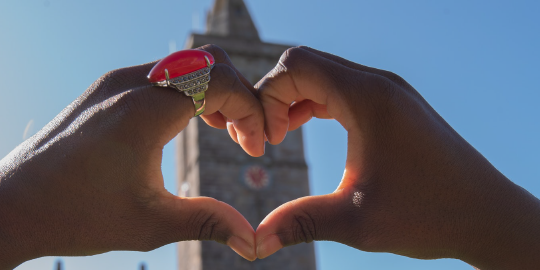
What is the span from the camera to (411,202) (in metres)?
2.34

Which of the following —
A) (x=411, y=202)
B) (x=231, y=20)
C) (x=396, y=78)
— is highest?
(x=231, y=20)

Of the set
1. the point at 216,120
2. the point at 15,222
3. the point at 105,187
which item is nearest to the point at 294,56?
the point at 216,120

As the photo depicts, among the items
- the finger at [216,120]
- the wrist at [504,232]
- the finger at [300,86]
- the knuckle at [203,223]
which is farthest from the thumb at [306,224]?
the finger at [216,120]

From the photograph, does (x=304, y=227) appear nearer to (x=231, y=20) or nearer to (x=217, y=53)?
(x=217, y=53)

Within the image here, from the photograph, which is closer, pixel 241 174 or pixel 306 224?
pixel 306 224

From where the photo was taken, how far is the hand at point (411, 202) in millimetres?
2326

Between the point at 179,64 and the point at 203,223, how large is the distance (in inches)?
21.9

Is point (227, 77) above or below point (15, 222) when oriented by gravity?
above

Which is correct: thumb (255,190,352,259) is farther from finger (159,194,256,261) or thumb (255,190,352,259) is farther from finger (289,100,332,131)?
finger (289,100,332,131)

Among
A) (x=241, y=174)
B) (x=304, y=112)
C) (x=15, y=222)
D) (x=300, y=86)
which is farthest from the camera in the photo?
(x=241, y=174)

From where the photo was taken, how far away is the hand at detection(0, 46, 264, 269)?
7.15 feet

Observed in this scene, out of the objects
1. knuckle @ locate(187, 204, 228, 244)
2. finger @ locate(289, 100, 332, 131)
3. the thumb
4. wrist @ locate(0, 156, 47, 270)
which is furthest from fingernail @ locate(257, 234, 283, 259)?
finger @ locate(289, 100, 332, 131)

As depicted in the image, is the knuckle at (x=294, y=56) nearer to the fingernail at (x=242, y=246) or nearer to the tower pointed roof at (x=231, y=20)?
the fingernail at (x=242, y=246)

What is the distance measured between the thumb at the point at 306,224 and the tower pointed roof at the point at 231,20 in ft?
80.6
